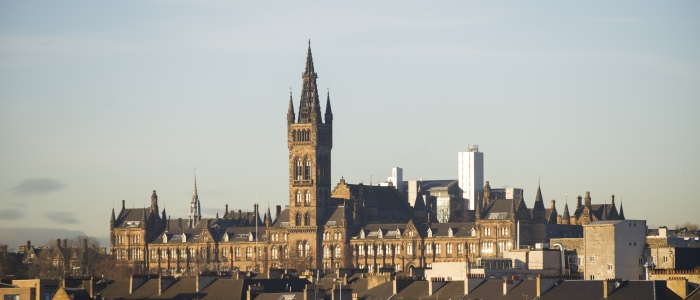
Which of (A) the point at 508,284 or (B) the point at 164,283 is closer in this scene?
(A) the point at 508,284

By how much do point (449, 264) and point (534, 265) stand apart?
711cm

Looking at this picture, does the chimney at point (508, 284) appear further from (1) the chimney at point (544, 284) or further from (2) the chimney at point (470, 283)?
(2) the chimney at point (470, 283)

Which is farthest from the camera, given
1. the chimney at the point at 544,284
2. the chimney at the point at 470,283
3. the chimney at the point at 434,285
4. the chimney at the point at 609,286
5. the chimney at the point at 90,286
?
the chimney at the point at 90,286

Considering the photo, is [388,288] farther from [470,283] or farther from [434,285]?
[470,283]

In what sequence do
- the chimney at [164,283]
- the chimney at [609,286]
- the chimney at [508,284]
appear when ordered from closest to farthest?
the chimney at [609,286], the chimney at [508,284], the chimney at [164,283]

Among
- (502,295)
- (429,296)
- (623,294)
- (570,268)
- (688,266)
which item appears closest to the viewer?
(623,294)

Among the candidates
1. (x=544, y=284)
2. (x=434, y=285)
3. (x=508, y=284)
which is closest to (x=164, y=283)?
(x=434, y=285)

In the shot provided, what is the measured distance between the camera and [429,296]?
138 metres

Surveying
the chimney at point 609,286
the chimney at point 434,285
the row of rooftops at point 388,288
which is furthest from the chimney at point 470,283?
the chimney at point 609,286

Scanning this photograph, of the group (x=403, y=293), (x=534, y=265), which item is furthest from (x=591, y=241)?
(x=403, y=293)

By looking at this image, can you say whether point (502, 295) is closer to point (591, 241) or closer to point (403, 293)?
point (403, 293)

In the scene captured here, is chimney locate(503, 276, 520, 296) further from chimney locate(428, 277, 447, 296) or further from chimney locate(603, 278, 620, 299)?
chimney locate(603, 278, 620, 299)

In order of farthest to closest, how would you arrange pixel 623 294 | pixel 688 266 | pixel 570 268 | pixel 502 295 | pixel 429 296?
1. pixel 570 268
2. pixel 688 266
3. pixel 429 296
4. pixel 502 295
5. pixel 623 294

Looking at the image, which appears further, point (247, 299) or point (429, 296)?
point (247, 299)
